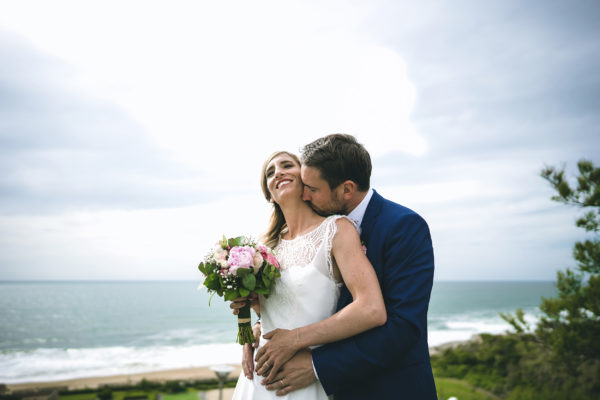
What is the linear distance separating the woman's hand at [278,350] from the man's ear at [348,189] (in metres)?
1.03

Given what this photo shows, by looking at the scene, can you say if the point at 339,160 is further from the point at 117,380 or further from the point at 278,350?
the point at 117,380

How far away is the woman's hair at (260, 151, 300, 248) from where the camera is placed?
3.31 meters

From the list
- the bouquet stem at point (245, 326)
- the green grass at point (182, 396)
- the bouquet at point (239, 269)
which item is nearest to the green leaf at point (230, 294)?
the bouquet at point (239, 269)

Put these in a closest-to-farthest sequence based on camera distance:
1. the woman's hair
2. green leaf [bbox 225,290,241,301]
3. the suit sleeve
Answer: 1. the suit sleeve
2. green leaf [bbox 225,290,241,301]
3. the woman's hair

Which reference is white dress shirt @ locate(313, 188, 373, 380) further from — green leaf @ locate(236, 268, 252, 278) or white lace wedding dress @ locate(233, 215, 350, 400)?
green leaf @ locate(236, 268, 252, 278)

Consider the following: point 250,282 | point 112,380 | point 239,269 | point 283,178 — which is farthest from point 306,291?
point 112,380

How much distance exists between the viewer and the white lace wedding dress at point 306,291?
266 centimetres

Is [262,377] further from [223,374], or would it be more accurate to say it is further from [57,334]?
[57,334]

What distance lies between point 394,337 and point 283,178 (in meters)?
1.54

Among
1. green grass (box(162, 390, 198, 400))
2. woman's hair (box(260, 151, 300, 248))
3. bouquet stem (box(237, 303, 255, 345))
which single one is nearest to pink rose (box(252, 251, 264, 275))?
bouquet stem (box(237, 303, 255, 345))

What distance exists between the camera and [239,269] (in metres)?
2.52

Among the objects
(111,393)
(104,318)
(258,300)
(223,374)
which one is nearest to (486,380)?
(223,374)

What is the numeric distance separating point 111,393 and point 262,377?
19.8m

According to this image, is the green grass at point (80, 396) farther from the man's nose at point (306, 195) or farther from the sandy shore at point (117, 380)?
the man's nose at point (306, 195)
